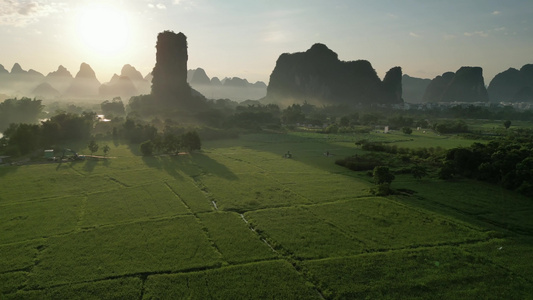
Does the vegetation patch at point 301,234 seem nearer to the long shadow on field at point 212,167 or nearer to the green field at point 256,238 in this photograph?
the green field at point 256,238

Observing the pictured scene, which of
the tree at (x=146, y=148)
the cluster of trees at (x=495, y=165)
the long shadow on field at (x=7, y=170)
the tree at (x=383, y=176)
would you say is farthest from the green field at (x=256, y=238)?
the tree at (x=146, y=148)

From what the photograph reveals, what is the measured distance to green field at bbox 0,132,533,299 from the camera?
15734 millimetres

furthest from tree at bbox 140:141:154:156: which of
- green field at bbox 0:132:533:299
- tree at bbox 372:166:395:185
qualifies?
tree at bbox 372:166:395:185

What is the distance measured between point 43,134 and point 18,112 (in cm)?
4912

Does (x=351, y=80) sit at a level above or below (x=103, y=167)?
above

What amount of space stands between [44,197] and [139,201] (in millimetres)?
8477

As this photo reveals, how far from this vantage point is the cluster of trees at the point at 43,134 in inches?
1879

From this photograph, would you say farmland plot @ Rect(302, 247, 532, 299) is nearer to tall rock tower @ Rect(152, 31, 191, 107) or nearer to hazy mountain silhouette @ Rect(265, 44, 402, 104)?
tall rock tower @ Rect(152, 31, 191, 107)

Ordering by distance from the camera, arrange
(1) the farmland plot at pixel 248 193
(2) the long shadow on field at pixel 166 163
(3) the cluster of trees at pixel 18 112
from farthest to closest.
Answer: (3) the cluster of trees at pixel 18 112 → (2) the long shadow on field at pixel 166 163 → (1) the farmland plot at pixel 248 193

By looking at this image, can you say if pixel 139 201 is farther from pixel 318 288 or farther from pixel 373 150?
pixel 373 150

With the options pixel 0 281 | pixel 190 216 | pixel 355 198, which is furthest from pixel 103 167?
pixel 355 198

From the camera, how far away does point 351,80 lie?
600 feet

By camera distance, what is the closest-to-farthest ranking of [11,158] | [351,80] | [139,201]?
[139,201] < [11,158] < [351,80]

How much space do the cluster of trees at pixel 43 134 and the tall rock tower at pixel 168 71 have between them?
41192 millimetres
